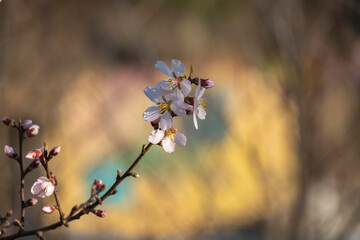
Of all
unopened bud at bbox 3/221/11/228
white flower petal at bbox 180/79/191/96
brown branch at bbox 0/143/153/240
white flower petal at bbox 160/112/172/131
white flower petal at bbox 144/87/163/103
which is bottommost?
unopened bud at bbox 3/221/11/228

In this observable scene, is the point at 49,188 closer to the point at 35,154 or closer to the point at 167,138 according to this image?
the point at 35,154

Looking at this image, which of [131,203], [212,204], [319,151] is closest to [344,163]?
[319,151]

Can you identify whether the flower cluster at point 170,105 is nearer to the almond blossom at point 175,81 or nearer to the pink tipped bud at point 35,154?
the almond blossom at point 175,81

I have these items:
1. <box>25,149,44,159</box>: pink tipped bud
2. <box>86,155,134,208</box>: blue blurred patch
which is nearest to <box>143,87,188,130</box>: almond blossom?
<box>25,149,44,159</box>: pink tipped bud

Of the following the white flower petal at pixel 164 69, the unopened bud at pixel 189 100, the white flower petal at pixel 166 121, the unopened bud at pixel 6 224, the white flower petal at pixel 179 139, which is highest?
the white flower petal at pixel 164 69

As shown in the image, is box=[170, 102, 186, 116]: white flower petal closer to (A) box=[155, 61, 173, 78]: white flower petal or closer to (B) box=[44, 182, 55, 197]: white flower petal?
(A) box=[155, 61, 173, 78]: white flower petal

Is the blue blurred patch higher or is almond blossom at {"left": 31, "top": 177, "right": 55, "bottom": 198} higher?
almond blossom at {"left": 31, "top": 177, "right": 55, "bottom": 198}

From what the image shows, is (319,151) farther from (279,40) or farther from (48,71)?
(48,71)

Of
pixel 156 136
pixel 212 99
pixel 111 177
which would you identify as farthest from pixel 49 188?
pixel 111 177

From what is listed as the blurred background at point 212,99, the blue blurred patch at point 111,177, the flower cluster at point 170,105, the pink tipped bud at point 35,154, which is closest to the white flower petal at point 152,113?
the flower cluster at point 170,105
